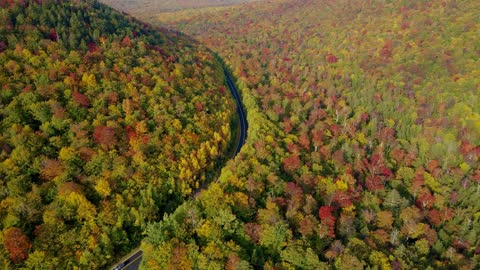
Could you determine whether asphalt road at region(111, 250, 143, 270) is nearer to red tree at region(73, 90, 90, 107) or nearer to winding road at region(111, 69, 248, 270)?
winding road at region(111, 69, 248, 270)

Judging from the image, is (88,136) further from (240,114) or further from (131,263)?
(240,114)

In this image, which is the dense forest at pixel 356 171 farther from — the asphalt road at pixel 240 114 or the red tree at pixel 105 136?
the red tree at pixel 105 136

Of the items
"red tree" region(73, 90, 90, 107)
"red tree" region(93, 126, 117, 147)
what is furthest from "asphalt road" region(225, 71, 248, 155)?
"red tree" region(73, 90, 90, 107)

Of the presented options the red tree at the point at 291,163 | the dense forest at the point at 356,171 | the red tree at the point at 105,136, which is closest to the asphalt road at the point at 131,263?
the dense forest at the point at 356,171

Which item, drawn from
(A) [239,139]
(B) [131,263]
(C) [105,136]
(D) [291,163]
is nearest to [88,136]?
(C) [105,136]

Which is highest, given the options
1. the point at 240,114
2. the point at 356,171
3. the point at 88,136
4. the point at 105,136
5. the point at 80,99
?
the point at 80,99

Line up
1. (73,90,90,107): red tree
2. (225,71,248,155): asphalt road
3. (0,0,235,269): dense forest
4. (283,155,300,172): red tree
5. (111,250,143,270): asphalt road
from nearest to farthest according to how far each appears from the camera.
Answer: (0,0,235,269): dense forest, (111,250,143,270): asphalt road, (73,90,90,107): red tree, (283,155,300,172): red tree, (225,71,248,155): asphalt road
